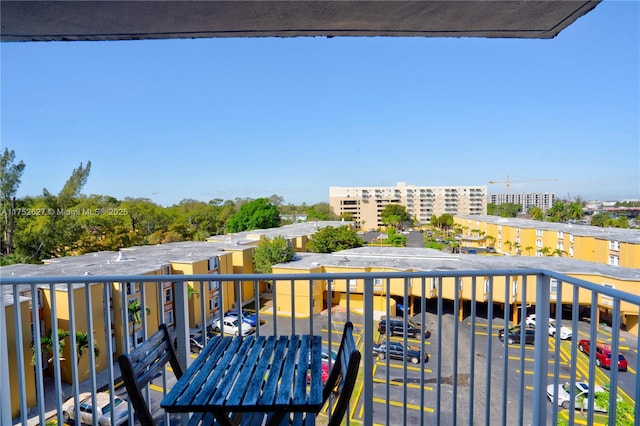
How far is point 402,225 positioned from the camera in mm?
58781

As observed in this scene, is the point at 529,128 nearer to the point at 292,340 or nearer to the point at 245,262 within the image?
the point at 245,262

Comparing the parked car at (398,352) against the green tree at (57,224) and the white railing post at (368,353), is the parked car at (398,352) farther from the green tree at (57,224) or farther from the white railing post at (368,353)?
the green tree at (57,224)

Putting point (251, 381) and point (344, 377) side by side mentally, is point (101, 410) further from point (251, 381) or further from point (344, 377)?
point (344, 377)

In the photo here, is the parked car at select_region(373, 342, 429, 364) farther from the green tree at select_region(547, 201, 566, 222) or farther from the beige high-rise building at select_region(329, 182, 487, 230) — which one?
the beige high-rise building at select_region(329, 182, 487, 230)

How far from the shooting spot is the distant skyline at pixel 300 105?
263 centimetres

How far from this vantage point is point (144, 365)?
123 cm

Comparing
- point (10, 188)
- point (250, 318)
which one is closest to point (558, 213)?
point (250, 318)

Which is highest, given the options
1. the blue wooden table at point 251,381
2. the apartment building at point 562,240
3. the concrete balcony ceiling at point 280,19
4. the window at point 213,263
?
the concrete balcony ceiling at point 280,19

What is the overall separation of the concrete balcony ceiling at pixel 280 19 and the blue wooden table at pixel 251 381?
5.16ft

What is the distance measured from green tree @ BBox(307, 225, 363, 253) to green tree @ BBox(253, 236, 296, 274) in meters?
7.56

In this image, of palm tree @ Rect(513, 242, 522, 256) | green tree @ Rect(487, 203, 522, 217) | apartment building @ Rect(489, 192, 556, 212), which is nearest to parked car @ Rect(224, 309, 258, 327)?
palm tree @ Rect(513, 242, 522, 256)

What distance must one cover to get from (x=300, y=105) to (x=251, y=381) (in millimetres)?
25078

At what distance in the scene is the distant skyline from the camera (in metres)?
2.63

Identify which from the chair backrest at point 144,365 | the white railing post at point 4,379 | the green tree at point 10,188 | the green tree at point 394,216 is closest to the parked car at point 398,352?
the chair backrest at point 144,365
